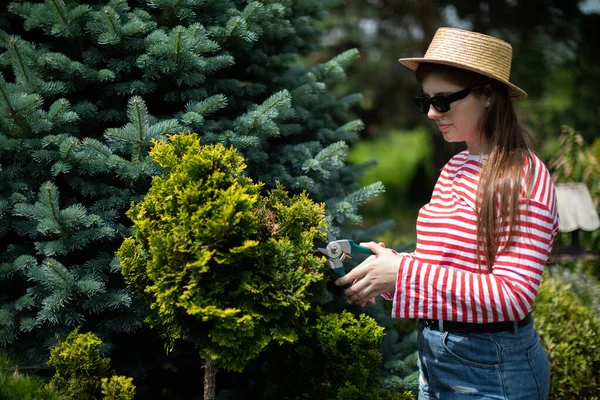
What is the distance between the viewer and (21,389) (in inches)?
81.3

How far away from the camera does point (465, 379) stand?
6.36 feet

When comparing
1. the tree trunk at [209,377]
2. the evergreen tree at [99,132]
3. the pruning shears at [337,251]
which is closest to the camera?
the pruning shears at [337,251]

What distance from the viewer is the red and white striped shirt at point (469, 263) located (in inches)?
69.6

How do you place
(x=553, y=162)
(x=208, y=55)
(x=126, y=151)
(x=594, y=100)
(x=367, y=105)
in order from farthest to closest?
(x=367, y=105), (x=594, y=100), (x=553, y=162), (x=208, y=55), (x=126, y=151)

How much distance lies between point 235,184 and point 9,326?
4.00 ft

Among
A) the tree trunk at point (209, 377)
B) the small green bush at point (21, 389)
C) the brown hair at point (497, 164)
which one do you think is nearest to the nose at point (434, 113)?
the brown hair at point (497, 164)

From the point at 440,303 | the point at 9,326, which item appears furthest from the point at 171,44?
the point at 440,303

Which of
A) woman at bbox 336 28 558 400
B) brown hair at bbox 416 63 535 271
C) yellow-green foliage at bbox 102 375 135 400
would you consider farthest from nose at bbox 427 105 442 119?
yellow-green foliage at bbox 102 375 135 400

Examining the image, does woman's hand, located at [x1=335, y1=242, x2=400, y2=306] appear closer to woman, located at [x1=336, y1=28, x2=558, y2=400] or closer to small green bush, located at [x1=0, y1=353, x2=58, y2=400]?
woman, located at [x1=336, y1=28, x2=558, y2=400]

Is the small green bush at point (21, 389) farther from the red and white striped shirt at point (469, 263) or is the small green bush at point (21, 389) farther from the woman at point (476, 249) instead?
the red and white striped shirt at point (469, 263)

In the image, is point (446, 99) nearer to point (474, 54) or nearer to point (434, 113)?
point (434, 113)

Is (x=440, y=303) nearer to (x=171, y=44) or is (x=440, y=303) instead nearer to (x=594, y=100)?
(x=171, y=44)

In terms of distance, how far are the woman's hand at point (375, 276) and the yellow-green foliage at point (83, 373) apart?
96 cm

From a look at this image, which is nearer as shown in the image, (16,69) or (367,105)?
(16,69)
